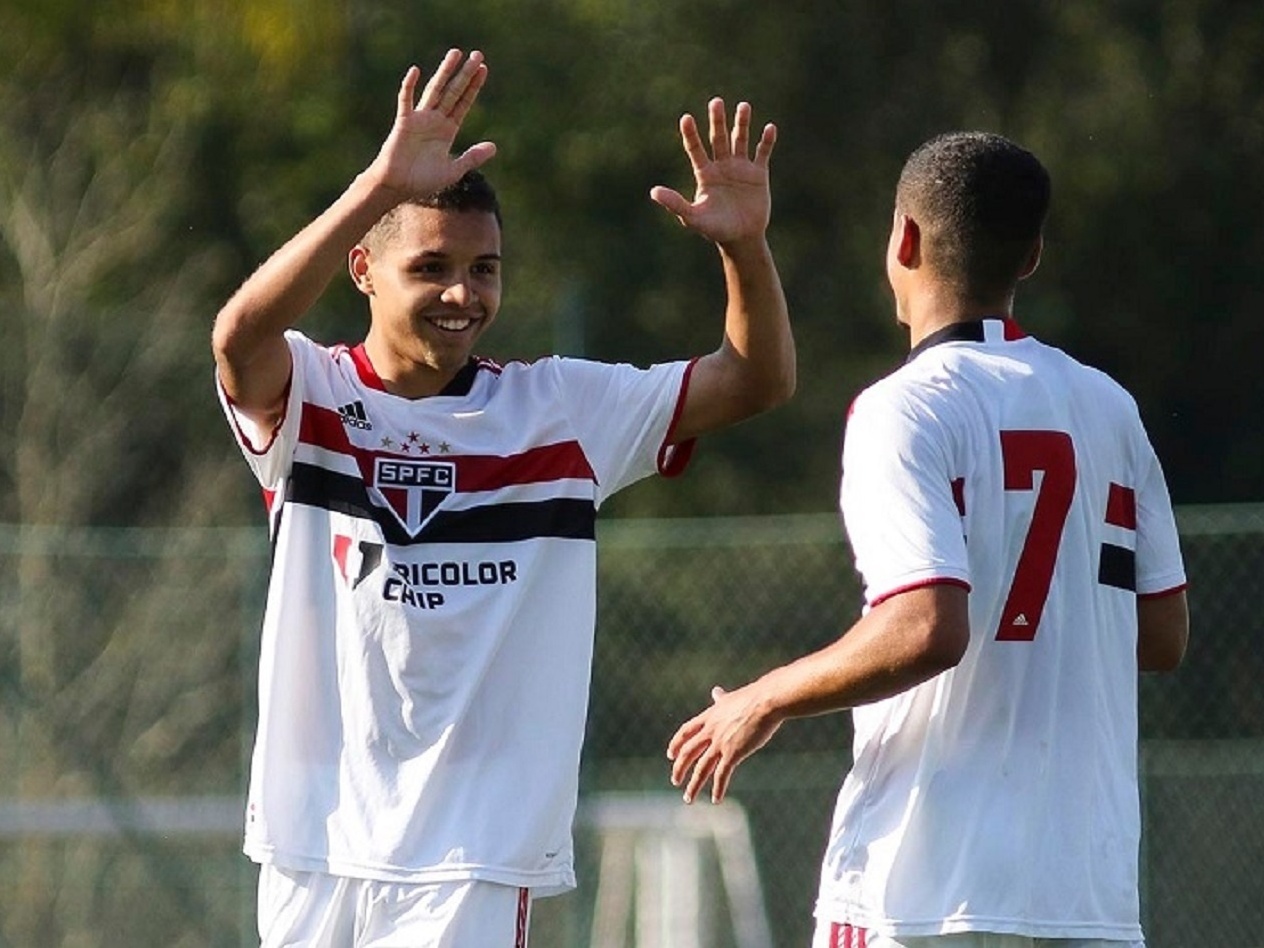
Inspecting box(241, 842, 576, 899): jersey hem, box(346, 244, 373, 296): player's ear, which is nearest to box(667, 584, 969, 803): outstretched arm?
box(241, 842, 576, 899): jersey hem

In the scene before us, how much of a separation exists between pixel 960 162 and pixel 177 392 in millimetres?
6570

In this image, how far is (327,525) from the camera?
14.9 ft

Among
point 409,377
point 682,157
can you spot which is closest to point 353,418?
point 409,377

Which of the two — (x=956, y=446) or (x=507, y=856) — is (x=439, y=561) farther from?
(x=956, y=446)

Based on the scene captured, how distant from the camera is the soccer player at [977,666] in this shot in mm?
3697

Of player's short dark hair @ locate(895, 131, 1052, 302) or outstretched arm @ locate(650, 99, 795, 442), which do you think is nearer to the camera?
player's short dark hair @ locate(895, 131, 1052, 302)

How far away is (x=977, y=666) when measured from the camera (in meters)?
3.81

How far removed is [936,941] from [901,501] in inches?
26.6

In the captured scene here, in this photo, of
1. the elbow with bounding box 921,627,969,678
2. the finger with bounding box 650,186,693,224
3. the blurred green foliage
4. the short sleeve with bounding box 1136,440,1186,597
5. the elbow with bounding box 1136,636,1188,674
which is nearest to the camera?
the elbow with bounding box 921,627,969,678

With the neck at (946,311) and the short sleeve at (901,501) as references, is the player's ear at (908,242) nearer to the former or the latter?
the neck at (946,311)

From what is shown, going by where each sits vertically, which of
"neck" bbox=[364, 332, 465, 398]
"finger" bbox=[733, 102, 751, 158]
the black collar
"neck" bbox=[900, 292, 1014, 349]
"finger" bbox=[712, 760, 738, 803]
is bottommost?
"finger" bbox=[712, 760, 738, 803]

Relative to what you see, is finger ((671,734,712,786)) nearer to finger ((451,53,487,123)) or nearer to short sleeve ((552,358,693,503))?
short sleeve ((552,358,693,503))

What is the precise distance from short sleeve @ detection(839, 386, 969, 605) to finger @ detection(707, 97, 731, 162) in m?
0.93

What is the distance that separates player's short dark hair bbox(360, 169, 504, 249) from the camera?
15.2ft
